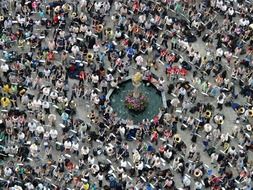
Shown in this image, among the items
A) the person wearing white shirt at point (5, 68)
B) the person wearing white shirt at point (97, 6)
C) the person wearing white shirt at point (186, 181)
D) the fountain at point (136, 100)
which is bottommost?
the person wearing white shirt at point (186, 181)

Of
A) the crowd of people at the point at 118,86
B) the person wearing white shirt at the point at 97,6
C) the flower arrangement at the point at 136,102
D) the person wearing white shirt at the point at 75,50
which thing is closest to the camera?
the crowd of people at the point at 118,86

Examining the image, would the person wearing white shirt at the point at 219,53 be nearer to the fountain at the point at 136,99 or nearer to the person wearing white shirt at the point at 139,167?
the fountain at the point at 136,99

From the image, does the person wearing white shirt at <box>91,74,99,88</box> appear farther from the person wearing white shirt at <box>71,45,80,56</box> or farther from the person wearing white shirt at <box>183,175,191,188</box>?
the person wearing white shirt at <box>183,175,191,188</box>

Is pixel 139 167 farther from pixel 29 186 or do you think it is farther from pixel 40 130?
pixel 29 186

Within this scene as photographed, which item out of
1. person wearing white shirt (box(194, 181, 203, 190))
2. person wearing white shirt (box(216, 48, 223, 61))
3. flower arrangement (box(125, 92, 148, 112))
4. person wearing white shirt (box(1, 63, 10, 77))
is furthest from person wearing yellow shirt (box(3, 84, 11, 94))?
person wearing white shirt (box(216, 48, 223, 61))

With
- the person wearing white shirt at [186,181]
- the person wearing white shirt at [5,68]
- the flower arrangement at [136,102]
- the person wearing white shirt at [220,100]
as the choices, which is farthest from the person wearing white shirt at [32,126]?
the person wearing white shirt at [220,100]

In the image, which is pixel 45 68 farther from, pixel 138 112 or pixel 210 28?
pixel 210 28
